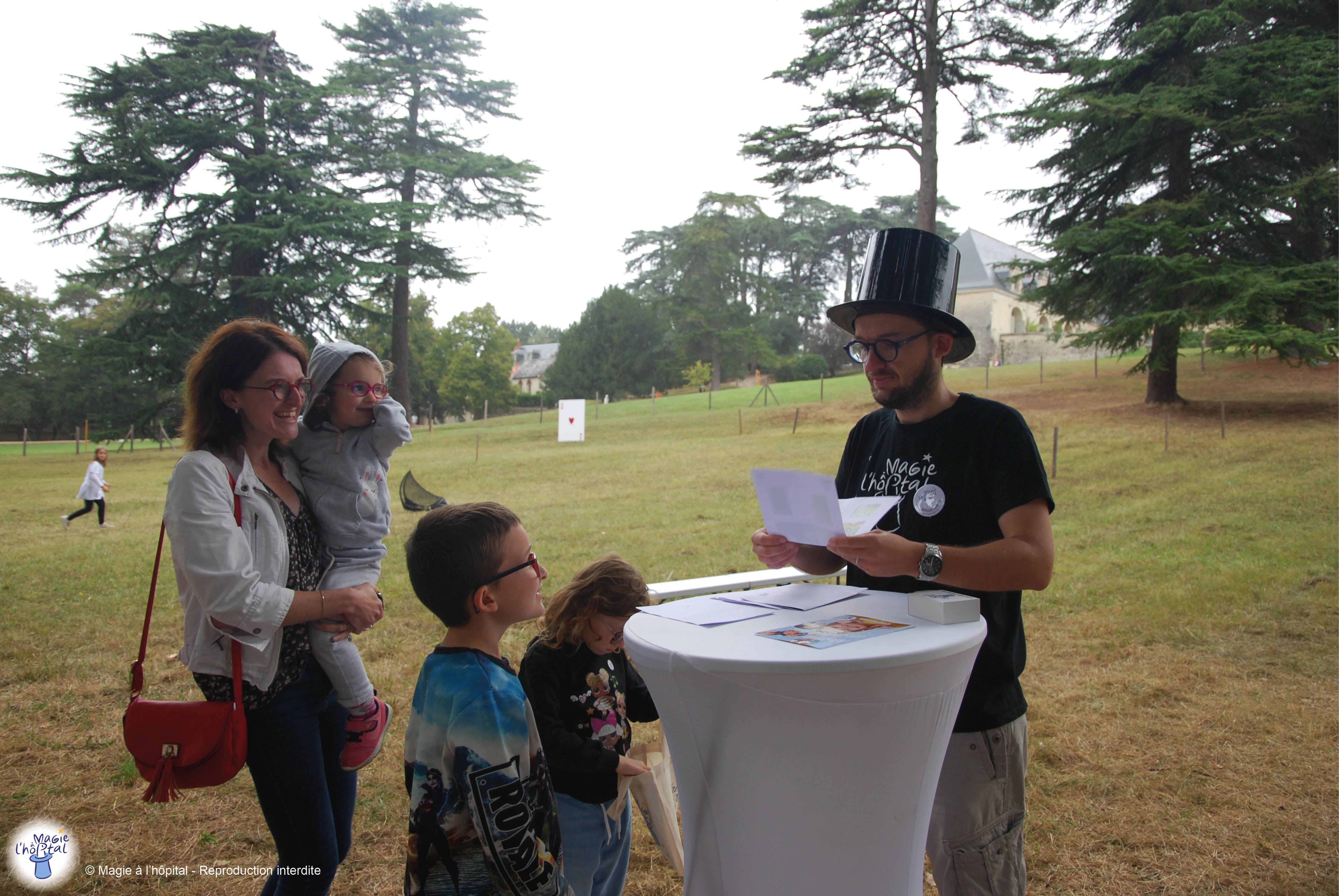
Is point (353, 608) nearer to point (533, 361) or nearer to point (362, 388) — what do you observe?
point (362, 388)

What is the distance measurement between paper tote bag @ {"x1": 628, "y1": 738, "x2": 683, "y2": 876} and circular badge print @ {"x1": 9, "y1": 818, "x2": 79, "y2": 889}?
2.31 m

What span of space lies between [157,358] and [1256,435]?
2844 cm

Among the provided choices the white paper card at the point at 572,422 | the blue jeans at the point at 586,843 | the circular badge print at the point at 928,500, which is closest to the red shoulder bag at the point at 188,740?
the blue jeans at the point at 586,843

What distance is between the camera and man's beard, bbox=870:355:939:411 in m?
1.95

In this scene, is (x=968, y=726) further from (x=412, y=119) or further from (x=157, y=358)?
(x=412, y=119)

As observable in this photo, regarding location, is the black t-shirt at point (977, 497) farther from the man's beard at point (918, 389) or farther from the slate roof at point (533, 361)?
the slate roof at point (533, 361)

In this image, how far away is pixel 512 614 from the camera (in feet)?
5.53

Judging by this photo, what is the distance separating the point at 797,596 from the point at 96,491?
12816 millimetres

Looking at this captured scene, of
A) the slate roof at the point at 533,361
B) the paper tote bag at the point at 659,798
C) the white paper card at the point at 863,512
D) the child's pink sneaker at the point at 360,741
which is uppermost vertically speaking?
the slate roof at the point at 533,361

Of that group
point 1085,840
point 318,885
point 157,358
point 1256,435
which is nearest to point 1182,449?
point 1256,435

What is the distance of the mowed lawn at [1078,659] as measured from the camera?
3094mm

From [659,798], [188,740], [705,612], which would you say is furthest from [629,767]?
[188,740]

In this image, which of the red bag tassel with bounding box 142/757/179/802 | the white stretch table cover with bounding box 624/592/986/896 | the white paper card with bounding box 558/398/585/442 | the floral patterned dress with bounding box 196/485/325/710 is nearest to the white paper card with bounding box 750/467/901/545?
the white stretch table cover with bounding box 624/592/986/896

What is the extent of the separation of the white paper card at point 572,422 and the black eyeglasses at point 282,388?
21.6 m
